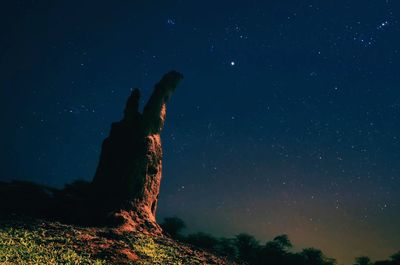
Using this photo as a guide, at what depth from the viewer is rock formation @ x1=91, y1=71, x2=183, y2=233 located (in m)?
26.3

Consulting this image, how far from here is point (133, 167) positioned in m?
28.2

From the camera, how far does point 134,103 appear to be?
34094 mm

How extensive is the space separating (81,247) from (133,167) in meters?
10.4

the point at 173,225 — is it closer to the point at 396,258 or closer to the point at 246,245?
the point at 246,245

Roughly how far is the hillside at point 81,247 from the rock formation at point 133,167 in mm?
2596

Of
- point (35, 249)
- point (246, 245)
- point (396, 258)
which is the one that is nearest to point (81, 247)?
point (35, 249)

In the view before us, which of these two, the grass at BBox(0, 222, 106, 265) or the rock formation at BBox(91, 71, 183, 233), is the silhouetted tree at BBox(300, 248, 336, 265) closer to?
the rock formation at BBox(91, 71, 183, 233)

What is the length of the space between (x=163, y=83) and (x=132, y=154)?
9650 millimetres

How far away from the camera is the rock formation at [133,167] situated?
2630 cm

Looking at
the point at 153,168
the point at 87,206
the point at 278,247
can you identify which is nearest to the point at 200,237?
the point at 278,247

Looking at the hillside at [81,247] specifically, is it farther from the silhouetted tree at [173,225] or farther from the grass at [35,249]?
the silhouetted tree at [173,225]

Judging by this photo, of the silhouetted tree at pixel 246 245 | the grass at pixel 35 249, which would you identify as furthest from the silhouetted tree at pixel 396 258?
the grass at pixel 35 249

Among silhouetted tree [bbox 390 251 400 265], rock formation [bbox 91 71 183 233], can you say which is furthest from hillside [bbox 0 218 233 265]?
silhouetted tree [bbox 390 251 400 265]

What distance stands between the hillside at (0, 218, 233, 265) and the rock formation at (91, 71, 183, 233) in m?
2.60
